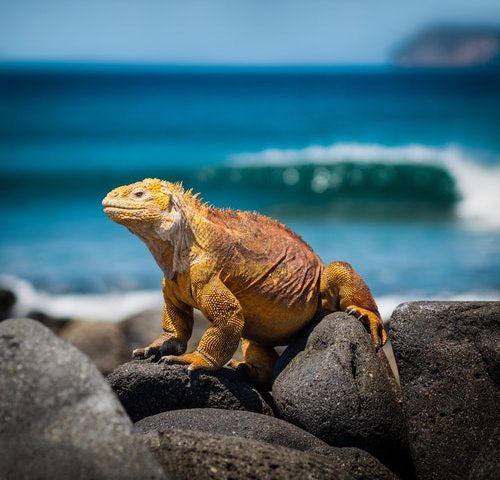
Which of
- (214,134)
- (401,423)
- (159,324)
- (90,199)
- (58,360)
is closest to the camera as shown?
(58,360)

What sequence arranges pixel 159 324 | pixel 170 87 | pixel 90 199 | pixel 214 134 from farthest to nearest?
pixel 170 87 < pixel 214 134 < pixel 90 199 < pixel 159 324

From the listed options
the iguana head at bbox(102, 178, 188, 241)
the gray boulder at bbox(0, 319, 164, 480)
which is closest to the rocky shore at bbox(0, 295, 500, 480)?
the gray boulder at bbox(0, 319, 164, 480)

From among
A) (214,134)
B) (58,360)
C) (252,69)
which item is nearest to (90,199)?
(214,134)

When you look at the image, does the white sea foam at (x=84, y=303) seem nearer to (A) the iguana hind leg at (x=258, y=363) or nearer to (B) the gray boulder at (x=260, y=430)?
(A) the iguana hind leg at (x=258, y=363)

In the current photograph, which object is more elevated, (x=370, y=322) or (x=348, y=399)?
(x=370, y=322)

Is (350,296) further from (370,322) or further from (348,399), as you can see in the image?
(348,399)

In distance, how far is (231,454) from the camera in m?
4.77

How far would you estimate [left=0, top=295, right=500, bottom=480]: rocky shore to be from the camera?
4438 mm

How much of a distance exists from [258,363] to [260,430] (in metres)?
1.14

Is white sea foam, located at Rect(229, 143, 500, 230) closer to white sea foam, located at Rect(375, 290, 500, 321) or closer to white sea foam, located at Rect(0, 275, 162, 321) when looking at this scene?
white sea foam, located at Rect(375, 290, 500, 321)

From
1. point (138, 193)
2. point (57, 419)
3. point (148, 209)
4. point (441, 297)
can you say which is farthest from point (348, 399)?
point (441, 297)

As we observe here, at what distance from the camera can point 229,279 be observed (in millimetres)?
6254

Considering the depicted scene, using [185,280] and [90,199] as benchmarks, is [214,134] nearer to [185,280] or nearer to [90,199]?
[90,199]

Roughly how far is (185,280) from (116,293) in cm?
1058
